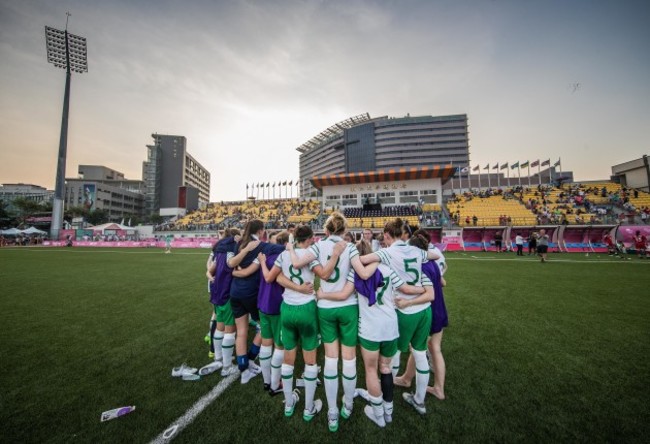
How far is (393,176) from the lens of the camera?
119 feet

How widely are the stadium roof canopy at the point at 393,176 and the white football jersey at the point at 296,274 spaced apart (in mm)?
34645

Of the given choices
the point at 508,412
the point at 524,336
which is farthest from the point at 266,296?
the point at 524,336

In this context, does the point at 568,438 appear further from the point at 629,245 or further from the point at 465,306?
the point at 629,245

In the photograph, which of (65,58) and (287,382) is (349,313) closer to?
(287,382)

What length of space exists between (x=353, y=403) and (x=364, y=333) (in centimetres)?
119

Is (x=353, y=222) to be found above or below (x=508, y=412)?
above

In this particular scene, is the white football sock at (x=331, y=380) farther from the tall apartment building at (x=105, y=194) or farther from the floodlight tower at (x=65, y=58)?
the tall apartment building at (x=105, y=194)

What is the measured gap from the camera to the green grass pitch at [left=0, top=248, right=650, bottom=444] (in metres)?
2.63

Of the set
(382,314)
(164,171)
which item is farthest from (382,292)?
(164,171)

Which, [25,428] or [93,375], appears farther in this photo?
[93,375]

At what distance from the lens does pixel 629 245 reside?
20484 millimetres

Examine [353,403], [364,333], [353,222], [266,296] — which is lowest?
[353,403]

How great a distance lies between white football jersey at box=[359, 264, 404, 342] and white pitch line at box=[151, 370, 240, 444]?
2171mm

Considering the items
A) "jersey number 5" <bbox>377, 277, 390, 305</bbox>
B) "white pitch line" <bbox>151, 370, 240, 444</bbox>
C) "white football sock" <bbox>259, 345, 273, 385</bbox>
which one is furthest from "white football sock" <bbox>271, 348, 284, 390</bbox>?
"jersey number 5" <bbox>377, 277, 390, 305</bbox>
